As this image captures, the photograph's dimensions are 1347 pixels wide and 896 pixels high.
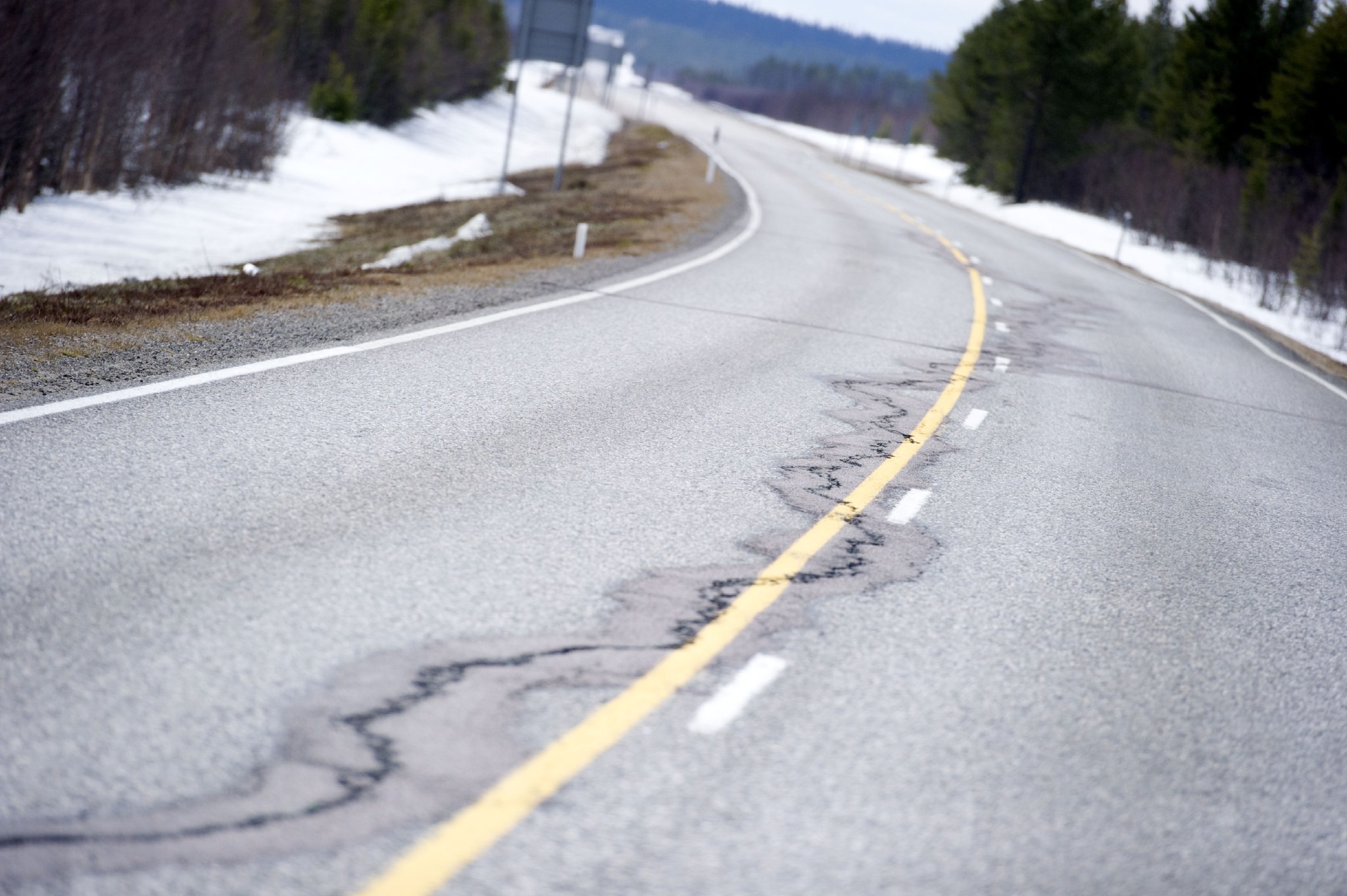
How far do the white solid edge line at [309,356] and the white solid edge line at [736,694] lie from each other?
14.5 feet

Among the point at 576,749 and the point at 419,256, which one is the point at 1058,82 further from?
the point at 576,749

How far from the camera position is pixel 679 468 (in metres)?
6.98

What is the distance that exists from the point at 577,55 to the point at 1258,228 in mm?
18140

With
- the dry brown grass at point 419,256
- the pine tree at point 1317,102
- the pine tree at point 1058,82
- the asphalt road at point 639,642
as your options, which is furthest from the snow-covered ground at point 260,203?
the pine tree at point 1317,102

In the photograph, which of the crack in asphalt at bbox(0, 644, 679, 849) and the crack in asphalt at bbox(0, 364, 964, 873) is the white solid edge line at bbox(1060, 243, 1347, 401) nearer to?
the crack in asphalt at bbox(0, 364, 964, 873)

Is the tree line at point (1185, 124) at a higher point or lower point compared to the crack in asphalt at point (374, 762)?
higher

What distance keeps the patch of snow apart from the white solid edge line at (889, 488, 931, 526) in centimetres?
986

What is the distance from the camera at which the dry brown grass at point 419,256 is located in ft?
31.4

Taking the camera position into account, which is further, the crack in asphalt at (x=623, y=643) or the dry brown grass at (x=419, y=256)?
the dry brown grass at (x=419, y=256)

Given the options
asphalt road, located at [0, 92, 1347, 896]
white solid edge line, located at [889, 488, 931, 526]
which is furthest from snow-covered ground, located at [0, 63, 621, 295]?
white solid edge line, located at [889, 488, 931, 526]

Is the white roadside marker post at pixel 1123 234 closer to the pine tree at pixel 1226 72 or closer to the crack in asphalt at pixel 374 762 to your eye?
the pine tree at pixel 1226 72

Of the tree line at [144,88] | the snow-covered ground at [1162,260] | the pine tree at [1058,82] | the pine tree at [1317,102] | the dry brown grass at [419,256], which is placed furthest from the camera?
the pine tree at [1058,82]

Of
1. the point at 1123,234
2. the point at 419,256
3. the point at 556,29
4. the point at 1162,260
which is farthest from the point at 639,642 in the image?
the point at 1162,260

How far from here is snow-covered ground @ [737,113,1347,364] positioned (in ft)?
74.2
